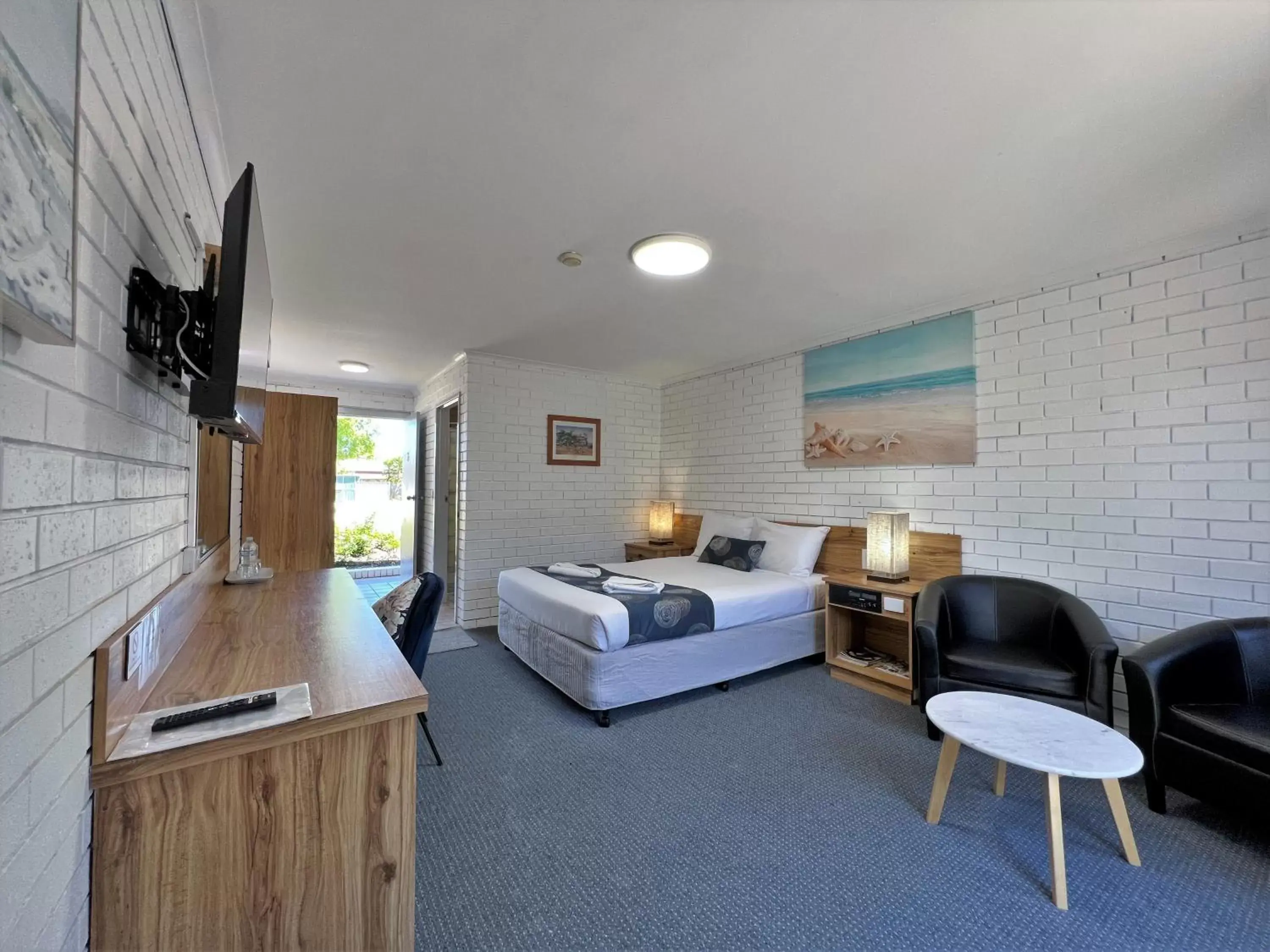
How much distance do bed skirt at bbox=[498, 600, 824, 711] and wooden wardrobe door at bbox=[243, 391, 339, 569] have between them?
60.2 inches

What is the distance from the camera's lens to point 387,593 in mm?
4367

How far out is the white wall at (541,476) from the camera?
4.55 metres

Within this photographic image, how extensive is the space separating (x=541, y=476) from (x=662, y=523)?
1340mm

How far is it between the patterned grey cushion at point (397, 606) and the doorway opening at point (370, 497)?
17.2ft

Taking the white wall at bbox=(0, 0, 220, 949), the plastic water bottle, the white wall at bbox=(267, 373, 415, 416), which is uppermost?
the white wall at bbox=(267, 373, 415, 416)

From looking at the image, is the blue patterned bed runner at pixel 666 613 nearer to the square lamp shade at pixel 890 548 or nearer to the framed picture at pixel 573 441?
the square lamp shade at pixel 890 548

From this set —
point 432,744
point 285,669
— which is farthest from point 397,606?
point 285,669

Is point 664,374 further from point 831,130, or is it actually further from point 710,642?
point 831,130

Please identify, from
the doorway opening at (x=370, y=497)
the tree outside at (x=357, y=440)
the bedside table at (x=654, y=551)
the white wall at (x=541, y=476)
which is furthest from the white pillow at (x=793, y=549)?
the tree outside at (x=357, y=440)

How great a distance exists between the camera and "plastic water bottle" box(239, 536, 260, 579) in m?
2.50

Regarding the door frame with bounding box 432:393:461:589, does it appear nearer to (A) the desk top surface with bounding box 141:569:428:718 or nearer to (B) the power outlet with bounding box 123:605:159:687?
(A) the desk top surface with bounding box 141:569:428:718

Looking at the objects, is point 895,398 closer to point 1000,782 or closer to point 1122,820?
point 1000,782

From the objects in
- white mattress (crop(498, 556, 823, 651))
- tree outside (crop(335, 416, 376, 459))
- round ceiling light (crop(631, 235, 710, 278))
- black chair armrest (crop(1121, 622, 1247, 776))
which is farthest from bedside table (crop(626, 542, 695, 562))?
tree outside (crop(335, 416, 376, 459))

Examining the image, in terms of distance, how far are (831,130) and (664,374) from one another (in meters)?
3.70
